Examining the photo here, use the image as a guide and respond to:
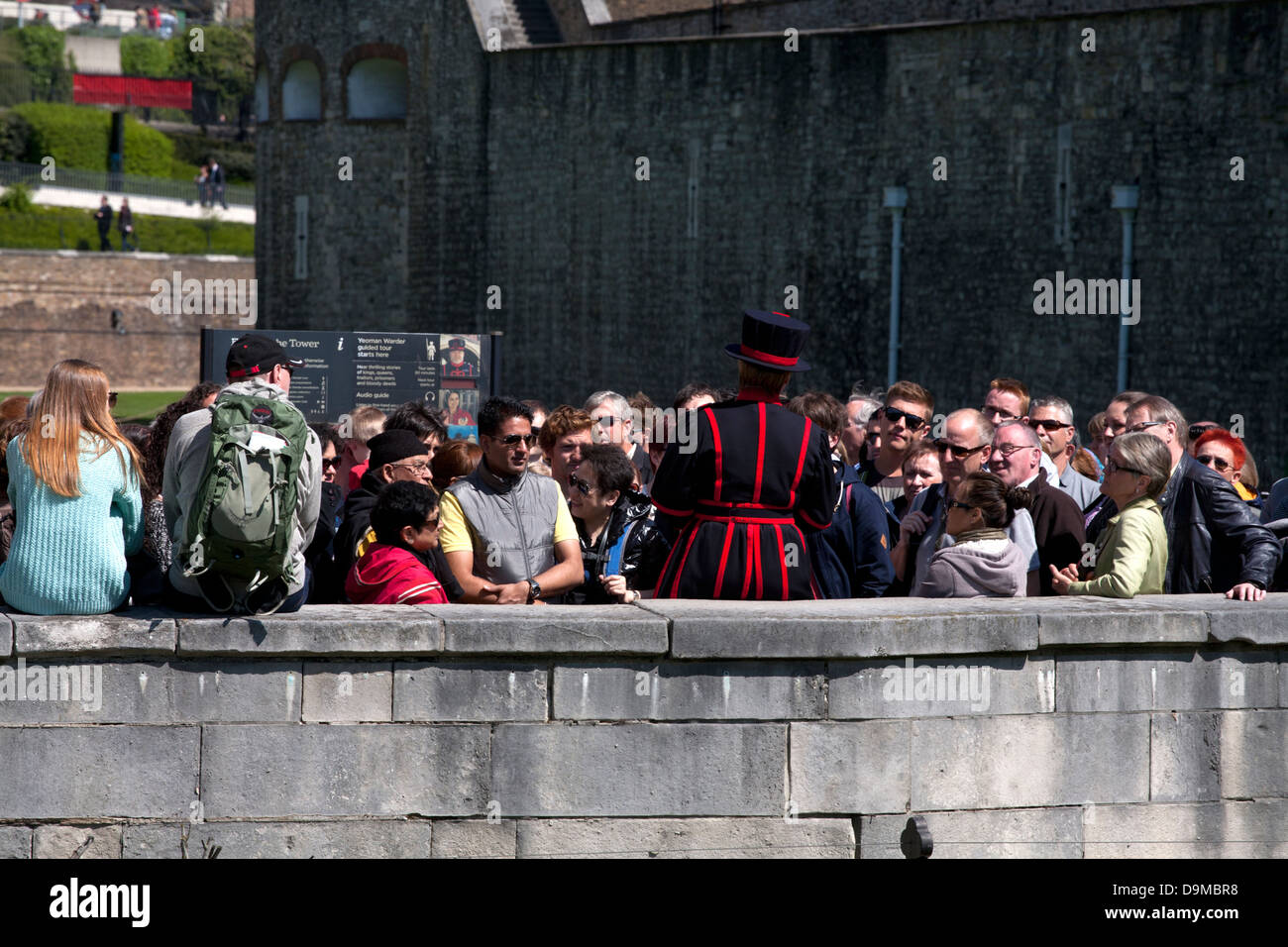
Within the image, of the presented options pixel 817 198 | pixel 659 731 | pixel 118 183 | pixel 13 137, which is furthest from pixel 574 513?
pixel 13 137

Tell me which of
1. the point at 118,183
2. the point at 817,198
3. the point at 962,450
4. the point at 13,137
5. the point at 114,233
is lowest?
the point at 962,450

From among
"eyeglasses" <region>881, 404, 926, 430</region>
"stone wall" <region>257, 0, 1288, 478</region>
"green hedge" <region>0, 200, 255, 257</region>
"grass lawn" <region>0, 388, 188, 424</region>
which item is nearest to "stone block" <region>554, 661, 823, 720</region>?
"eyeglasses" <region>881, 404, 926, 430</region>

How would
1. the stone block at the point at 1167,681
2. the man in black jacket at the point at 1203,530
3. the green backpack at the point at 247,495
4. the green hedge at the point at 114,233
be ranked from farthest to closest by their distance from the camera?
the green hedge at the point at 114,233
the man in black jacket at the point at 1203,530
the stone block at the point at 1167,681
the green backpack at the point at 247,495

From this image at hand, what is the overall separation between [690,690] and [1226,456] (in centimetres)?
384

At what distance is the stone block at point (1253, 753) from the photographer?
18.8ft

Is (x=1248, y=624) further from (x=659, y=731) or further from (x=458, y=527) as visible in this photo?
(x=458, y=527)

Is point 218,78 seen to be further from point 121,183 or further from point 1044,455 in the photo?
point 1044,455

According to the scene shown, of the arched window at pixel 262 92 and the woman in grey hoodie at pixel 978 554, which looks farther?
the arched window at pixel 262 92

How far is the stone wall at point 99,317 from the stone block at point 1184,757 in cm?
4030

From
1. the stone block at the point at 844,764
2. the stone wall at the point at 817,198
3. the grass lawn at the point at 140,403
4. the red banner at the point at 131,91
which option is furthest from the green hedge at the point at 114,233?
the stone block at the point at 844,764

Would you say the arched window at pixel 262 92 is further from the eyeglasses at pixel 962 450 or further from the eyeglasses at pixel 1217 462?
the eyeglasses at pixel 962 450

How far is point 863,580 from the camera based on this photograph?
638 centimetres

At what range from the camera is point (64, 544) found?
17.0ft

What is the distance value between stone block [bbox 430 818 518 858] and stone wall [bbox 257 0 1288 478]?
14.0 metres
